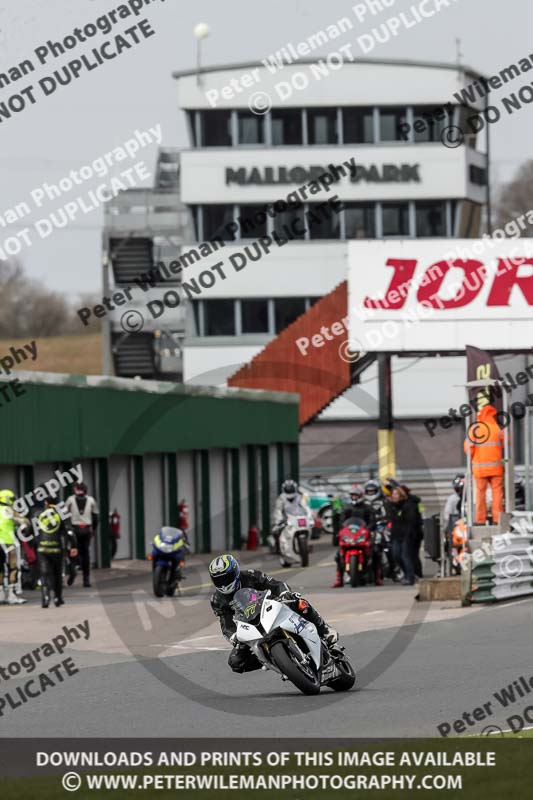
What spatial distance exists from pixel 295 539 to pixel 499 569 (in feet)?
33.4

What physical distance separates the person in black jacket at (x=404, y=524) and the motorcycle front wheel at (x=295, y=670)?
40.7 ft

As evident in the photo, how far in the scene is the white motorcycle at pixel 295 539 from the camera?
31344 mm

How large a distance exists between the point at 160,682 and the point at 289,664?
8.93ft

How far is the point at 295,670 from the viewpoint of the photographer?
41.7ft

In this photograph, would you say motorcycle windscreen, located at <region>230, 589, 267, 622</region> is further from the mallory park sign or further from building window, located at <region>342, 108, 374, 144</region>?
building window, located at <region>342, 108, 374, 144</region>

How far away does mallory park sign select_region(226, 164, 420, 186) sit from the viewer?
7494cm

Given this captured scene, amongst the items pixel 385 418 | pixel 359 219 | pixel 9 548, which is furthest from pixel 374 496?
pixel 359 219

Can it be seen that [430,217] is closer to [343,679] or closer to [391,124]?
[391,124]

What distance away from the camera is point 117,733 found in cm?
1162

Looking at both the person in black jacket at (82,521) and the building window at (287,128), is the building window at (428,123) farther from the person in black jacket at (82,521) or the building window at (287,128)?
the person in black jacket at (82,521)

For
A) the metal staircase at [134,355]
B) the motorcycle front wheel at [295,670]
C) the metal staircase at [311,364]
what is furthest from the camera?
the metal staircase at [134,355]

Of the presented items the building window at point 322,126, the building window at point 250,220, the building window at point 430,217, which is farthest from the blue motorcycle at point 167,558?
the building window at point 430,217
